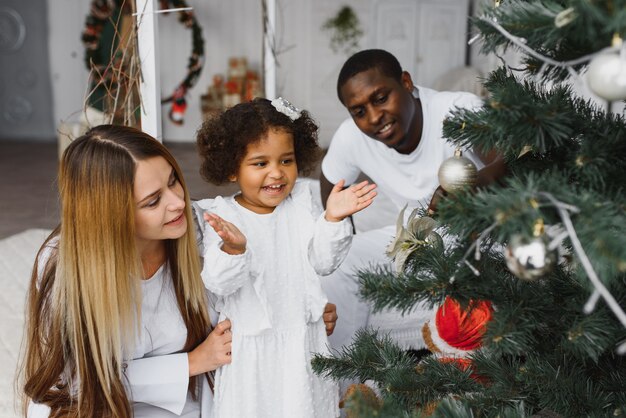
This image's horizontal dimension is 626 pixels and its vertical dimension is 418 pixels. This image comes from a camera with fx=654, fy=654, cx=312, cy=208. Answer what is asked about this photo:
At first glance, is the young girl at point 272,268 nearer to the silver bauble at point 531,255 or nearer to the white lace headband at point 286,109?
the white lace headband at point 286,109

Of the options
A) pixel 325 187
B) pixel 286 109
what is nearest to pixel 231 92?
pixel 325 187

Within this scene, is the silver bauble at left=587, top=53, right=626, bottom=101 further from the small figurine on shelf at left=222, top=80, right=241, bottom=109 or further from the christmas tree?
the small figurine on shelf at left=222, top=80, right=241, bottom=109

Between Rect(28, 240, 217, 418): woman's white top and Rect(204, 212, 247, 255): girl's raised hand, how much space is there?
0.29 m

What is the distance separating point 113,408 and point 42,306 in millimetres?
263

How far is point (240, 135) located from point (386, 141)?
0.75 meters

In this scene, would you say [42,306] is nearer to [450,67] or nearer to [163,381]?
[163,381]

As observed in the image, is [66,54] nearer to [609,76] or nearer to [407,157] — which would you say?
[407,157]

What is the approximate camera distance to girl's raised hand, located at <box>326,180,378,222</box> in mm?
1271

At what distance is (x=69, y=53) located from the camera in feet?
23.4

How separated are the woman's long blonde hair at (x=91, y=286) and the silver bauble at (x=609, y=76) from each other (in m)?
0.89

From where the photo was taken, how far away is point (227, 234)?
1.21m

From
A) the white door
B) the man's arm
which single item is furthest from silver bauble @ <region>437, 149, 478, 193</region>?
the white door

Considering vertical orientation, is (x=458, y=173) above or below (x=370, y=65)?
below

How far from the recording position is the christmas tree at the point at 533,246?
675mm
